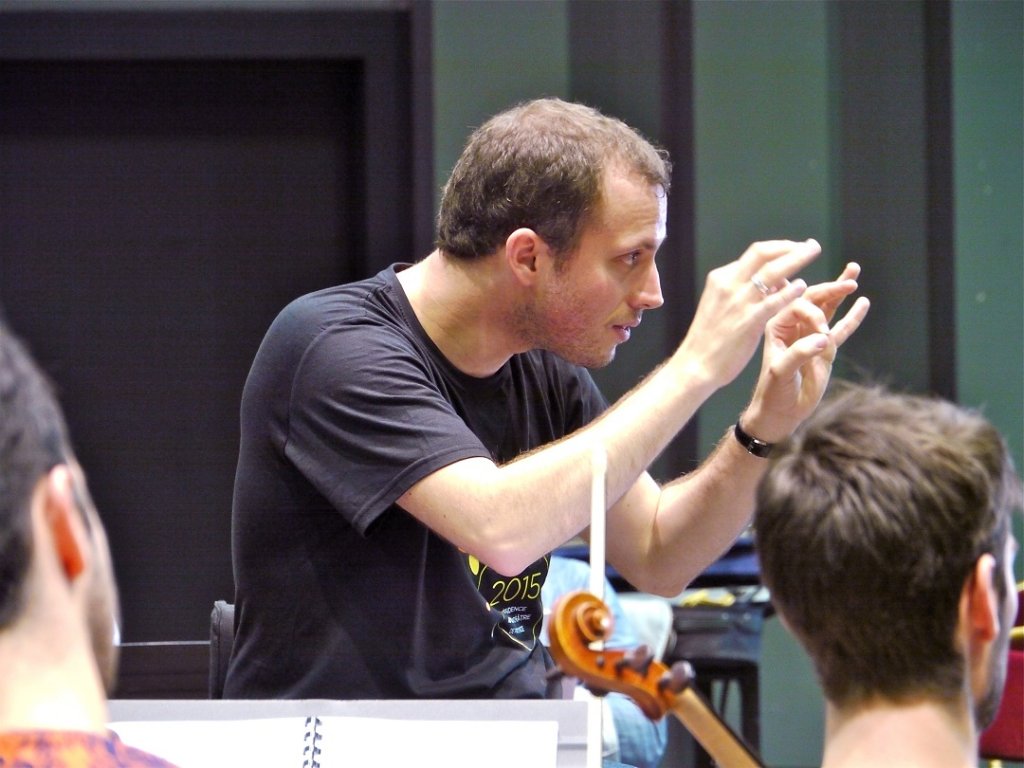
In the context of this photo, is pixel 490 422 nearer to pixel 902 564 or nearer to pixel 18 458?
pixel 902 564

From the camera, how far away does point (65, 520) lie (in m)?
0.83

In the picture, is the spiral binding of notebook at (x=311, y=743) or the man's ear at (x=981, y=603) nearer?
the man's ear at (x=981, y=603)

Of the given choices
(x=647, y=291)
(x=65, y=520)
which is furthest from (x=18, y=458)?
(x=647, y=291)

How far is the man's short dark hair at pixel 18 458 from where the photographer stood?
0.81 m

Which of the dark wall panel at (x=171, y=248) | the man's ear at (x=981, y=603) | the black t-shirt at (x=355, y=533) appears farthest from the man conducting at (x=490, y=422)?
the dark wall panel at (x=171, y=248)

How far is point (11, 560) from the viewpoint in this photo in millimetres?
813

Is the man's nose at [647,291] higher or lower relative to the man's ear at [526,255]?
lower

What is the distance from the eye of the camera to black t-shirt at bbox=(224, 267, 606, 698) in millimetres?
1723

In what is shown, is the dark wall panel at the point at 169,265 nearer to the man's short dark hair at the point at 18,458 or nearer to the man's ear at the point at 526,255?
the man's ear at the point at 526,255

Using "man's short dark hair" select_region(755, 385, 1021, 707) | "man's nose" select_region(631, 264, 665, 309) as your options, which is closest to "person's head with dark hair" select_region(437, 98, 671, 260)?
"man's nose" select_region(631, 264, 665, 309)

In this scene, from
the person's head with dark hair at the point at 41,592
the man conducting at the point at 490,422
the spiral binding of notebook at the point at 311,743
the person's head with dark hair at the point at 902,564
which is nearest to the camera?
the person's head with dark hair at the point at 41,592

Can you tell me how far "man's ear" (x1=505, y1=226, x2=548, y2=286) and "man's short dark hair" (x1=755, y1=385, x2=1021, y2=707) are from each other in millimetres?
904

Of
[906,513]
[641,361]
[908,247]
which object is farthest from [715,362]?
[908,247]

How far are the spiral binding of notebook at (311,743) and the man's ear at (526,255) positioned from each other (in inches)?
28.8
